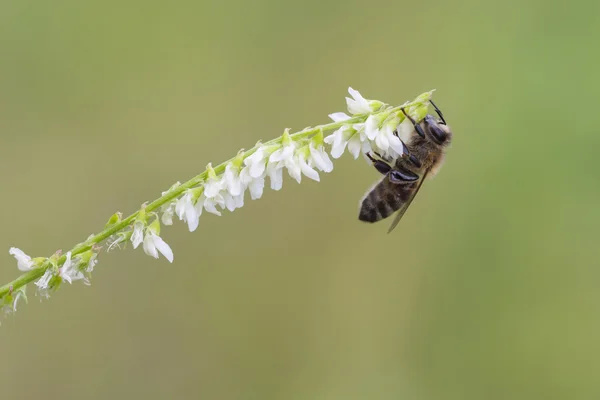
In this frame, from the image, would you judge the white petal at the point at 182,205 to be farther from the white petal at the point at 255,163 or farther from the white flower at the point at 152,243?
the white petal at the point at 255,163

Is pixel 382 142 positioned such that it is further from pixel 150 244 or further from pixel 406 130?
pixel 150 244

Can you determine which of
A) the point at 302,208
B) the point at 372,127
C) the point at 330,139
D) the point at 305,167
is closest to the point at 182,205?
the point at 305,167

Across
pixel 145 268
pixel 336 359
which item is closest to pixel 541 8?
pixel 336 359

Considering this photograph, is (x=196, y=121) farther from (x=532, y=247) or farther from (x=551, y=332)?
(x=551, y=332)

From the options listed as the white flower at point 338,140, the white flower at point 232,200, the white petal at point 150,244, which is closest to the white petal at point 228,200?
the white flower at point 232,200

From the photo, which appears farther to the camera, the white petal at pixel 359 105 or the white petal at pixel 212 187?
the white petal at pixel 359 105

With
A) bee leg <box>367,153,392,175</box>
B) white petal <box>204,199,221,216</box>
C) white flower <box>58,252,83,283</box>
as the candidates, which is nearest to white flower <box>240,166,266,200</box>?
white petal <box>204,199,221,216</box>
